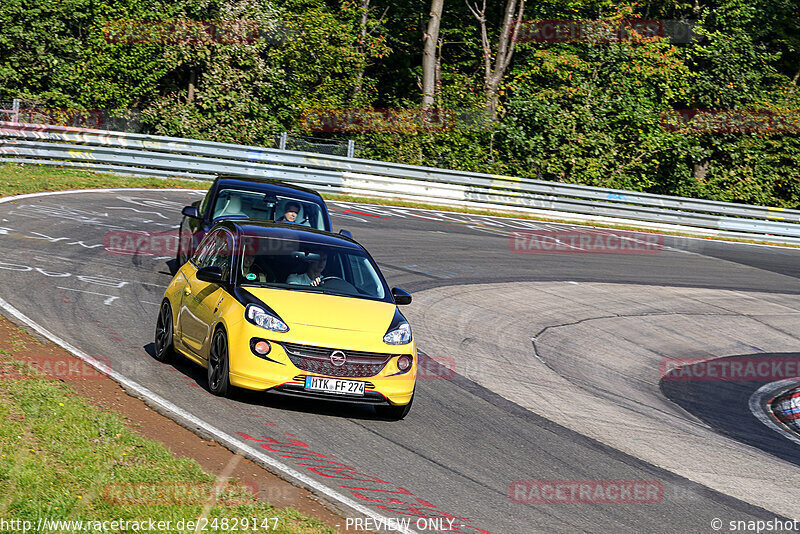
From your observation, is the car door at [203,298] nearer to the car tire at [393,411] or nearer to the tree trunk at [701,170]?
the car tire at [393,411]

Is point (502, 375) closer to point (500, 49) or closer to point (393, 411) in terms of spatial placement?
point (393, 411)

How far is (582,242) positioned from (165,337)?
1789 cm

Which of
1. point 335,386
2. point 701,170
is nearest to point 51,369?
point 335,386

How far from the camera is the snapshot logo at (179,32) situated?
31703 millimetres

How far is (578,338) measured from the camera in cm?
1554

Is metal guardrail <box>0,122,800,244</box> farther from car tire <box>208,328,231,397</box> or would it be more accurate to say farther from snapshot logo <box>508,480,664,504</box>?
snapshot logo <box>508,480,664,504</box>

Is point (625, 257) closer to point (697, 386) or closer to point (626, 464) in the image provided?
point (697, 386)

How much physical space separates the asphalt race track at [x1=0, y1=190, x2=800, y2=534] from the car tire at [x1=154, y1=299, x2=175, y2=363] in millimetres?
169

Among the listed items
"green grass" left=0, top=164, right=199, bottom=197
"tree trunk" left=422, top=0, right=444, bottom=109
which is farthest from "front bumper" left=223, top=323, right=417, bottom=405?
"tree trunk" left=422, top=0, right=444, bottom=109

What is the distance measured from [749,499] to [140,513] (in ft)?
16.9

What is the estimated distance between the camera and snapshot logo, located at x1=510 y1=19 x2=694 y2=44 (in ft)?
124

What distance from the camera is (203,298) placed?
9.44 metres

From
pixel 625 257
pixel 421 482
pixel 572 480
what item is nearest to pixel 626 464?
pixel 572 480

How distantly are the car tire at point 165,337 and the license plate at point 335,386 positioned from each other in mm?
2110
